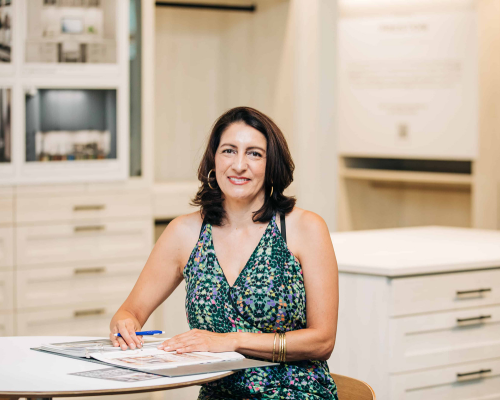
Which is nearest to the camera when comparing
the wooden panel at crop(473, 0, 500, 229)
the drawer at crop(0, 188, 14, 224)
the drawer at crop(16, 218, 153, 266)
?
the drawer at crop(0, 188, 14, 224)

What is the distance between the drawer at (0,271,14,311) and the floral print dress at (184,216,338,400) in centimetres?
218

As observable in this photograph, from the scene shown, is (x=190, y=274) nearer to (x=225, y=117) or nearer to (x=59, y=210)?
(x=225, y=117)

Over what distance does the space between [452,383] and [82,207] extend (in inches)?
86.5

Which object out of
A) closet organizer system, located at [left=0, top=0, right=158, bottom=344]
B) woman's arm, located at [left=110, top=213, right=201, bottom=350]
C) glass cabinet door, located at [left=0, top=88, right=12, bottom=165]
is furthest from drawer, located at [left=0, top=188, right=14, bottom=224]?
→ woman's arm, located at [left=110, top=213, right=201, bottom=350]

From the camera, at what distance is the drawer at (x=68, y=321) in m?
3.89

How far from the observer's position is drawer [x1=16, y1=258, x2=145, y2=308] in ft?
12.8

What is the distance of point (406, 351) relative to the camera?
8.51 ft

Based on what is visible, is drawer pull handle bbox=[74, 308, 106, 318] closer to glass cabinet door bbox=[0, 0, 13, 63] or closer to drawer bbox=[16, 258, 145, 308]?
drawer bbox=[16, 258, 145, 308]

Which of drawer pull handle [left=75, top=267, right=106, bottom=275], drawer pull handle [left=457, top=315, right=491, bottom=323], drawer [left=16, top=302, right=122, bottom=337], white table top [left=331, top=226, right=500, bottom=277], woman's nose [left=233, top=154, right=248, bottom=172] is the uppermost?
woman's nose [left=233, top=154, right=248, bottom=172]

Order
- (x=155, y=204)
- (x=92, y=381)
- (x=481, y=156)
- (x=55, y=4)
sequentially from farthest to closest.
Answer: (x=481, y=156)
(x=155, y=204)
(x=55, y=4)
(x=92, y=381)

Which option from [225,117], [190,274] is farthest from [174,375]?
[225,117]

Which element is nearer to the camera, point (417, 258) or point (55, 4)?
point (417, 258)

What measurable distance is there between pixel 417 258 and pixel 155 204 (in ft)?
6.34

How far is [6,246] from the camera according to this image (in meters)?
3.80
